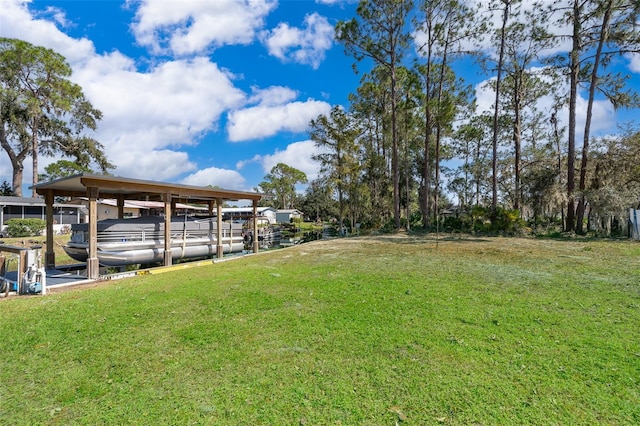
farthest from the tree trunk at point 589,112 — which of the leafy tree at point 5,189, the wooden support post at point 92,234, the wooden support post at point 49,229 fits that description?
the leafy tree at point 5,189

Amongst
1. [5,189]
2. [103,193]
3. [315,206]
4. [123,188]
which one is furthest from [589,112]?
[5,189]

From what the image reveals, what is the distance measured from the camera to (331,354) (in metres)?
3.01

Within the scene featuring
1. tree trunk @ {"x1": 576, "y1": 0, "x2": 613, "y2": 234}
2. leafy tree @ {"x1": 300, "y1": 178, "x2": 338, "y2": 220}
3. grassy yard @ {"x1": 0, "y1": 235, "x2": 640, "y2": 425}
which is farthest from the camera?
leafy tree @ {"x1": 300, "y1": 178, "x2": 338, "y2": 220}

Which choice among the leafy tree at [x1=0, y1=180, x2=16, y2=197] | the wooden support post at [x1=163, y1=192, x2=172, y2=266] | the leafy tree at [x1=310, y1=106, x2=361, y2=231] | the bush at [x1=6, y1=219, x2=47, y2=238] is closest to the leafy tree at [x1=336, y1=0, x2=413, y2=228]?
the leafy tree at [x1=310, y1=106, x2=361, y2=231]

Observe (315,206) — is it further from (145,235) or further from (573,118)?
(145,235)

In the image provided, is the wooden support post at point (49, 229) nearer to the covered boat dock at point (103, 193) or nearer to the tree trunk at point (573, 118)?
the covered boat dock at point (103, 193)

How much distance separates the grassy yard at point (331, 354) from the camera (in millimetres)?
2205

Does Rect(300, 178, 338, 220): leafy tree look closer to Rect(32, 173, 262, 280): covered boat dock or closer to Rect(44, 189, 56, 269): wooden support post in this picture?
Rect(32, 173, 262, 280): covered boat dock

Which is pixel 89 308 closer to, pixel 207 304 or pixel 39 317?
pixel 39 317

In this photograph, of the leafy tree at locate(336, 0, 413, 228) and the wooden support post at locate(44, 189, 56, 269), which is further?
the leafy tree at locate(336, 0, 413, 228)

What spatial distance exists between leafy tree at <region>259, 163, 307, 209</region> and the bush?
39598 millimetres

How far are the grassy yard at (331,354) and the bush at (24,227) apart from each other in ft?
55.1

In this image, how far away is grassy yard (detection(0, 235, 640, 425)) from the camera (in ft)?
7.23

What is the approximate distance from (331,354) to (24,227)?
22.6 m
